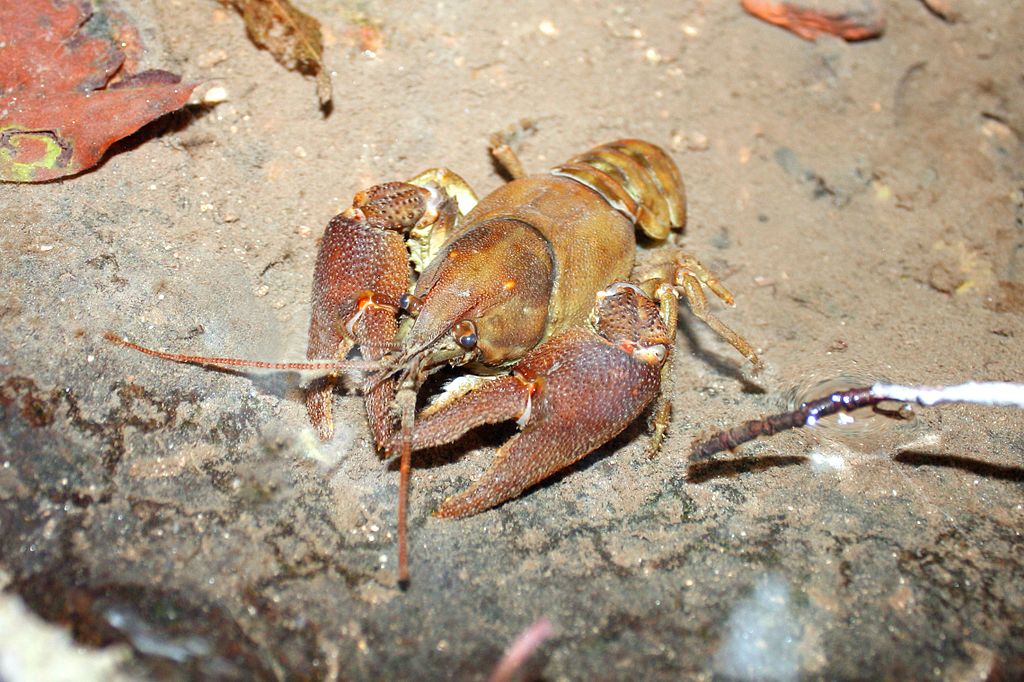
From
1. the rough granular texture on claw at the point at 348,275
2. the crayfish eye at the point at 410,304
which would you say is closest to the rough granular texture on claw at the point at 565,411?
the crayfish eye at the point at 410,304

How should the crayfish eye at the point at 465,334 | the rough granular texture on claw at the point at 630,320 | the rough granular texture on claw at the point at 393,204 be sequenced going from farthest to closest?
the rough granular texture on claw at the point at 393,204, the rough granular texture on claw at the point at 630,320, the crayfish eye at the point at 465,334

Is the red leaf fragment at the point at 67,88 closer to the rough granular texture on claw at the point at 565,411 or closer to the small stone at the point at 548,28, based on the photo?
the small stone at the point at 548,28

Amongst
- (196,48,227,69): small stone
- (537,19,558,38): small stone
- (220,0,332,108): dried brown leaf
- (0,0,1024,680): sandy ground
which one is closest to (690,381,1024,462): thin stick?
(0,0,1024,680): sandy ground

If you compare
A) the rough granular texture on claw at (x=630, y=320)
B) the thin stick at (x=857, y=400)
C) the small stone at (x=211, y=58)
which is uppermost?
the small stone at (x=211, y=58)

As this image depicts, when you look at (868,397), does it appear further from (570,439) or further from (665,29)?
(665,29)

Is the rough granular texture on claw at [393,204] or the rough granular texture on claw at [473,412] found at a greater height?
the rough granular texture on claw at [393,204]

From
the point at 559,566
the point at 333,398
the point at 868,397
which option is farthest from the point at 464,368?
the point at 868,397

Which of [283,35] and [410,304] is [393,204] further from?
[283,35]

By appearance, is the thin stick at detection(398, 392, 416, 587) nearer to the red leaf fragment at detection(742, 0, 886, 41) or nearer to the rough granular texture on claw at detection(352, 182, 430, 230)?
the rough granular texture on claw at detection(352, 182, 430, 230)
